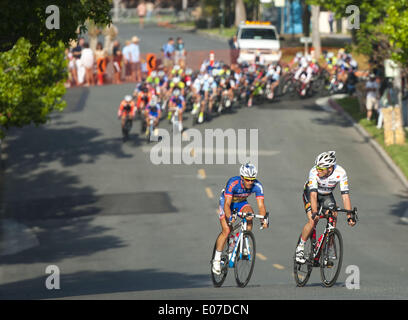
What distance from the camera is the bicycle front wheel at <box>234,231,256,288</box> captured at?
46.3 feet

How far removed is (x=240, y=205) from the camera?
14.2m

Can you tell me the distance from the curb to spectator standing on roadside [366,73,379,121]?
0.76 meters

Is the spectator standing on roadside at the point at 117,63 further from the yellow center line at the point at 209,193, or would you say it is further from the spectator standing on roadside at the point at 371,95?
the yellow center line at the point at 209,193

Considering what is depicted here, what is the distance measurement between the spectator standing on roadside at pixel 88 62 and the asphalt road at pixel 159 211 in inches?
105

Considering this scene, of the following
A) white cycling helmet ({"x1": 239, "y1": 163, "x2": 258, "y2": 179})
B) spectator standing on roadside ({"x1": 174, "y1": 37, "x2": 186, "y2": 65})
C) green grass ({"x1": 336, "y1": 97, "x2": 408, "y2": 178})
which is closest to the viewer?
white cycling helmet ({"x1": 239, "y1": 163, "x2": 258, "y2": 179})

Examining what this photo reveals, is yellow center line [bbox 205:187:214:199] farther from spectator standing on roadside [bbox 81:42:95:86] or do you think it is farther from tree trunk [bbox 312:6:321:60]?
tree trunk [bbox 312:6:321:60]

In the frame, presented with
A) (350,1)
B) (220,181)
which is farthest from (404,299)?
(350,1)

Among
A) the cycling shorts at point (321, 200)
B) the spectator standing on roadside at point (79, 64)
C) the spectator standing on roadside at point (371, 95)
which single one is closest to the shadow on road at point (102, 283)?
the cycling shorts at point (321, 200)

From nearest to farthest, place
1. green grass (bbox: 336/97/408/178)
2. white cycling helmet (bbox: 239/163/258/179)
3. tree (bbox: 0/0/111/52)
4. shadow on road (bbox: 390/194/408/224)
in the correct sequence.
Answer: white cycling helmet (bbox: 239/163/258/179) → tree (bbox: 0/0/111/52) → shadow on road (bbox: 390/194/408/224) → green grass (bbox: 336/97/408/178)

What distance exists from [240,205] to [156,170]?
1656cm

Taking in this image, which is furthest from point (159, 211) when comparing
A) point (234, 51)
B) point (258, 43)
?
point (234, 51)

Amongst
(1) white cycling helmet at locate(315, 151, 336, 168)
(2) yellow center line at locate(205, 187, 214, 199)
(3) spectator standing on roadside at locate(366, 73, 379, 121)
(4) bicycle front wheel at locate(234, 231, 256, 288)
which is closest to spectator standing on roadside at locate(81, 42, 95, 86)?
(3) spectator standing on roadside at locate(366, 73, 379, 121)

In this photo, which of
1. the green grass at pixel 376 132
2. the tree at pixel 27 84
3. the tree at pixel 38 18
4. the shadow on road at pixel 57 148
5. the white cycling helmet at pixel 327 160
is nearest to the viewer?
the white cycling helmet at pixel 327 160

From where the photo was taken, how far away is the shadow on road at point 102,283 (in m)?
17.2
